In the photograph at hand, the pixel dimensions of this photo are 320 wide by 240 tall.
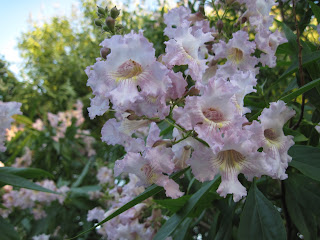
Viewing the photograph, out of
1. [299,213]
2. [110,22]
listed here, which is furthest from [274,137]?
[110,22]

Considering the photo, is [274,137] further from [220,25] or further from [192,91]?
[220,25]

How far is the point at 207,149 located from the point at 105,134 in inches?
10.7

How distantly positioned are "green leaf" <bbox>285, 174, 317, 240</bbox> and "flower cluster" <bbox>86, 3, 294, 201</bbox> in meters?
0.27

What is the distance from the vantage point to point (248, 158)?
0.68m

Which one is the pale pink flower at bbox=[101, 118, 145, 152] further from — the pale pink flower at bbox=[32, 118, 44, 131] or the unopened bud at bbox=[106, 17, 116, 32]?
the pale pink flower at bbox=[32, 118, 44, 131]

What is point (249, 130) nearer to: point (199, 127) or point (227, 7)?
point (199, 127)

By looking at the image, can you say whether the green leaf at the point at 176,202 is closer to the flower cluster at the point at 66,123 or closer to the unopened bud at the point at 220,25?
the unopened bud at the point at 220,25

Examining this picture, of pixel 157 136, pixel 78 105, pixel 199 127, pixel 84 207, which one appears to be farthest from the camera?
pixel 78 105

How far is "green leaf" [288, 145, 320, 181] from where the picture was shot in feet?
2.60

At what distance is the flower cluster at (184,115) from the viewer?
26.1 inches

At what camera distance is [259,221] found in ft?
2.54

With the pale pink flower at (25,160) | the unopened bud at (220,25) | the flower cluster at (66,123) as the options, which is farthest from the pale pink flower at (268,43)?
the pale pink flower at (25,160)

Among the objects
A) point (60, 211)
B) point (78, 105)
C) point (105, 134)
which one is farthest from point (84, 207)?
point (105, 134)

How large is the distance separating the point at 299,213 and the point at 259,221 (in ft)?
0.81
